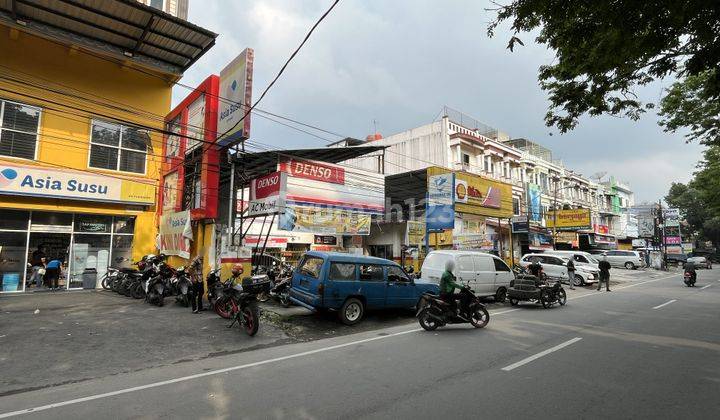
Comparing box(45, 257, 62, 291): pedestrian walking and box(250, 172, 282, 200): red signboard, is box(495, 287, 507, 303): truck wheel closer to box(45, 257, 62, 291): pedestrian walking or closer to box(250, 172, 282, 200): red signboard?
box(250, 172, 282, 200): red signboard

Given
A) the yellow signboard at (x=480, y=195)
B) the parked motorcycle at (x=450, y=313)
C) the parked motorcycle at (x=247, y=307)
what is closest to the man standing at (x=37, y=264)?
the parked motorcycle at (x=247, y=307)

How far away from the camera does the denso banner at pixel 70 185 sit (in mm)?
13852

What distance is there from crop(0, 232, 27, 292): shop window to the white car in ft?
76.6

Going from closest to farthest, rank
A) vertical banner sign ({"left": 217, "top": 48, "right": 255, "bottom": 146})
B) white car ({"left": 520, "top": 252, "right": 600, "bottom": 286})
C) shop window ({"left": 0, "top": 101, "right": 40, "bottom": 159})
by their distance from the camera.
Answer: vertical banner sign ({"left": 217, "top": 48, "right": 255, "bottom": 146}) < shop window ({"left": 0, "top": 101, "right": 40, "bottom": 159}) < white car ({"left": 520, "top": 252, "right": 600, "bottom": 286})

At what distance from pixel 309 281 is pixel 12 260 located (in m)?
12.2

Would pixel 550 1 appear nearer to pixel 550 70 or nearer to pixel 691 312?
pixel 550 70

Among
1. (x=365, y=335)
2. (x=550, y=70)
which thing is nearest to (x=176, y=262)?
(x=365, y=335)

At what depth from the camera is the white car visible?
22219 mm

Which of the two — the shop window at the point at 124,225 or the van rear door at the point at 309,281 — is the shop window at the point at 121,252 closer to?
the shop window at the point at 124,225

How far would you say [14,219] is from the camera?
47.9 ft

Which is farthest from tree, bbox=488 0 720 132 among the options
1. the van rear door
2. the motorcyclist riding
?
the van rear door

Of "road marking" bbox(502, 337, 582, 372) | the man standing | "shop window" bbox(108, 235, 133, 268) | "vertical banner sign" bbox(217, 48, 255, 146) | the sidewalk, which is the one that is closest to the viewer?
"road marking" bbox(502, 337, 582, 372)

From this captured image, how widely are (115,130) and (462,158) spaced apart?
2395cm

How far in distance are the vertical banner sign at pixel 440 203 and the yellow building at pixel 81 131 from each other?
47.0ft
